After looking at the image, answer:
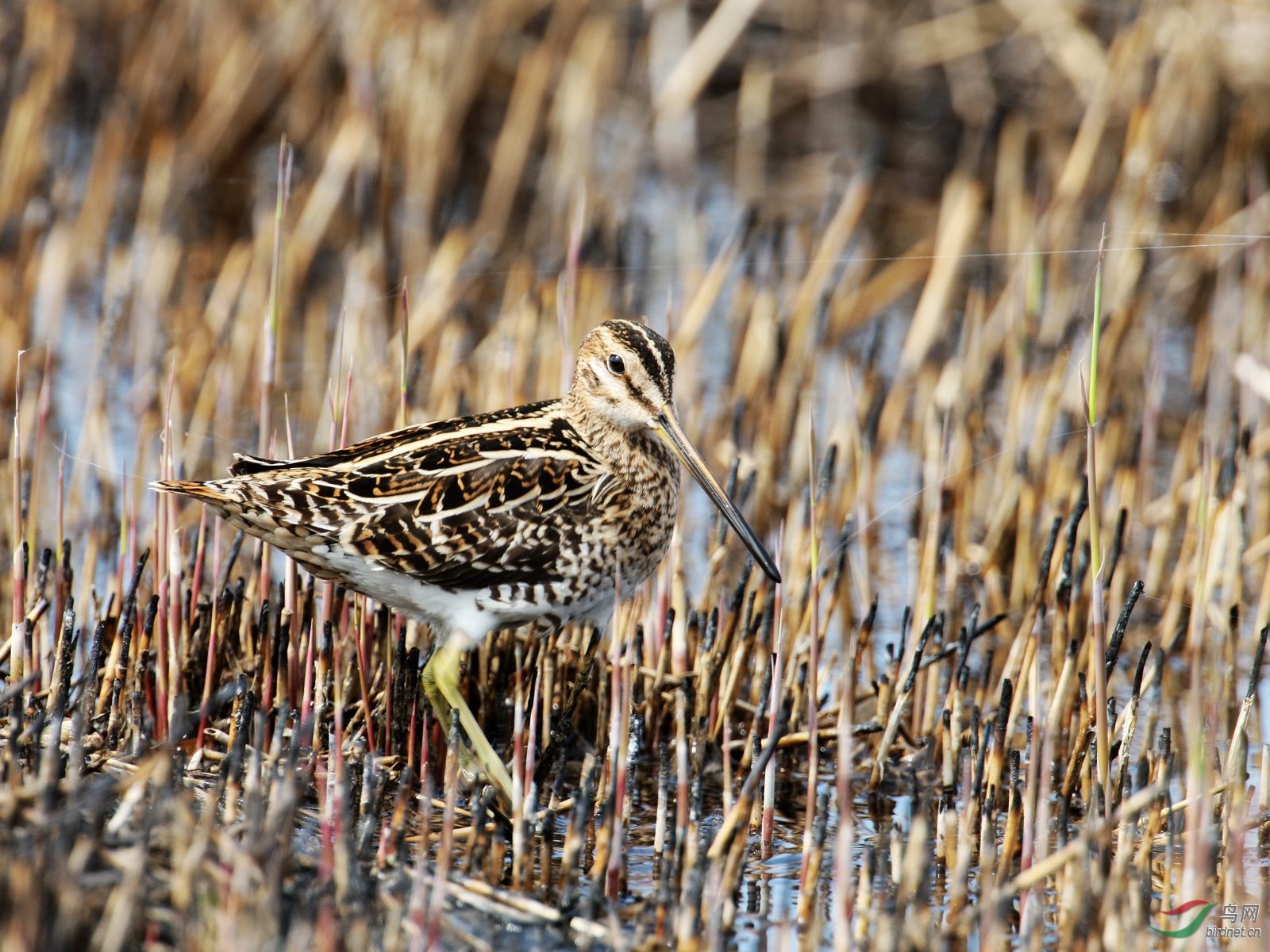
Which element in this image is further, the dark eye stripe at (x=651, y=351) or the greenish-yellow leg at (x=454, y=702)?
the dark eye stripe at (x=651, y=351)

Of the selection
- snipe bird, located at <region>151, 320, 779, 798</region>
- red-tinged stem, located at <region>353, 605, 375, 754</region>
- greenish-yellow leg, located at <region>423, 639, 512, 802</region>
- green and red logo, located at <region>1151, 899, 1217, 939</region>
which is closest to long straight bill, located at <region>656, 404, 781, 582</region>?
snipe bird, located at <region>151, 320, 779, 798</region>

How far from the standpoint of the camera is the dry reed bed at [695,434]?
3.54m

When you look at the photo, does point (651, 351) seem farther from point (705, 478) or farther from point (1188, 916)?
point (1188, 916)

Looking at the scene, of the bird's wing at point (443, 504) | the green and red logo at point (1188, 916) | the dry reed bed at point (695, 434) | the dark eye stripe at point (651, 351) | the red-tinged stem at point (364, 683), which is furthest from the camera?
the dark eye stripe at point (651, 351)

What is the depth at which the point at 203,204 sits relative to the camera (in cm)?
939

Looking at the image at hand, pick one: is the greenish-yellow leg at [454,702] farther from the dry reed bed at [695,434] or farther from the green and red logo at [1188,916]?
the green and red logo at [1188,916]

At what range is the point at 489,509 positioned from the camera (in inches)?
173

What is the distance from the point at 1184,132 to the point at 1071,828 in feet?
19.0

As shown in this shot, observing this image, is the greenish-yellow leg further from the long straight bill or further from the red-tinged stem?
the long straight bill

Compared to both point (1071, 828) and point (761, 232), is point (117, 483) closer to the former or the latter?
point (761, 232)

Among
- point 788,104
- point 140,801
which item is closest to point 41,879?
point 140,801

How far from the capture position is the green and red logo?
11.1ft

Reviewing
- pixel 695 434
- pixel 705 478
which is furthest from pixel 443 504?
pixel 695 434

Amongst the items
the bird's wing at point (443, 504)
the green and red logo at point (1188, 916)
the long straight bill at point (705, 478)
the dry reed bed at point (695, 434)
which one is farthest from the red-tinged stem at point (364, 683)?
the green and red logo at point (1188, 916)
